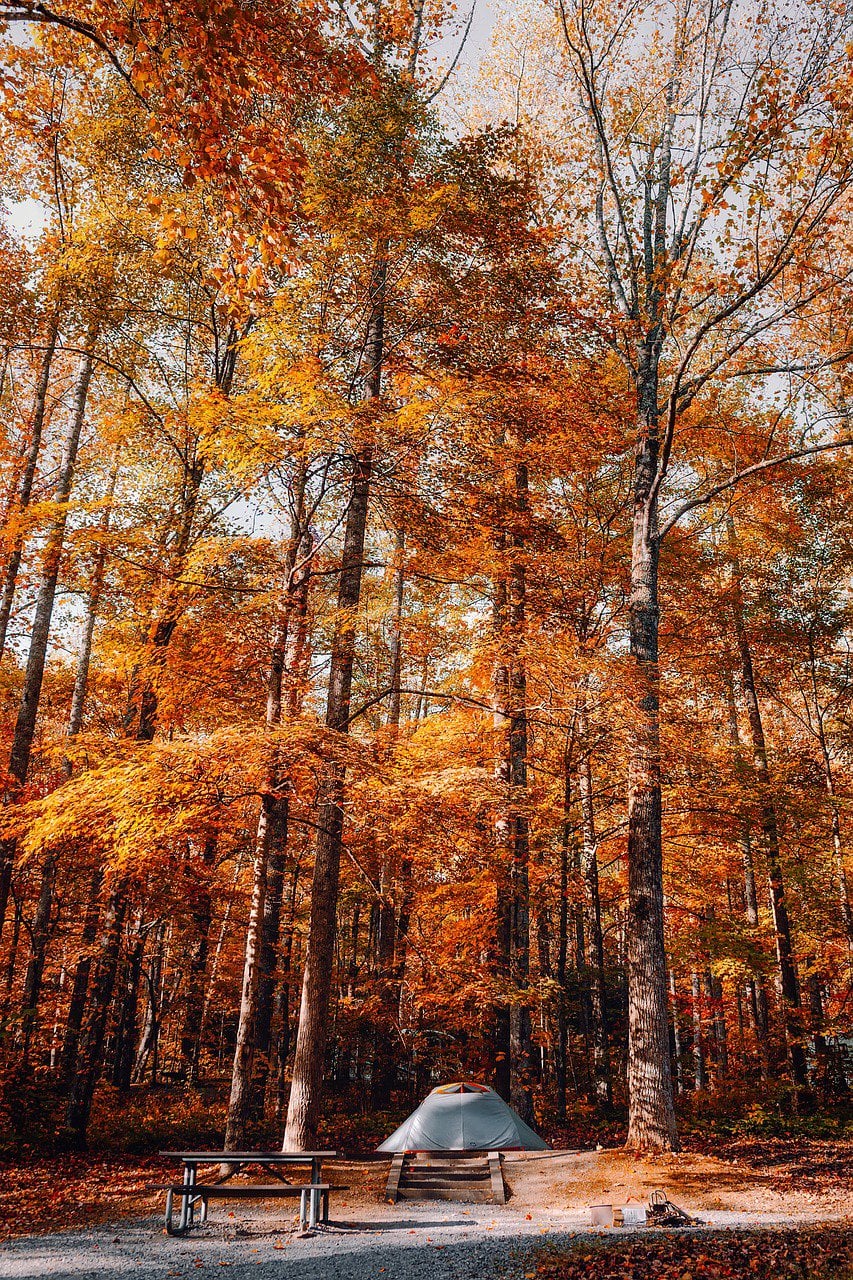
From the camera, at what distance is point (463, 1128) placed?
8.83 metres

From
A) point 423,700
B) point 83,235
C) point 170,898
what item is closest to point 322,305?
point 83,235

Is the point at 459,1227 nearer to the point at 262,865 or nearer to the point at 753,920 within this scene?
the point at 262,865

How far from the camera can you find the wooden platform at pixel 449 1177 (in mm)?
8208

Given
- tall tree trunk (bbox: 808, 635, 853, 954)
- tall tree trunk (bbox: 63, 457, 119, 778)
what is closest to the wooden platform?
tall tree trunk (bbox: 63, 457, 119, 778)

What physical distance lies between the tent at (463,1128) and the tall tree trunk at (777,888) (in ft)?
20.9

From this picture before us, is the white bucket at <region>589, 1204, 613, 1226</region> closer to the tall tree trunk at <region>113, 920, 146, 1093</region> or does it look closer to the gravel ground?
the gravel ground

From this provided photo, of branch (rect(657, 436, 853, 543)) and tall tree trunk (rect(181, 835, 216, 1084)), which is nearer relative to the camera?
branch (rect(657, 436, 853, 543))

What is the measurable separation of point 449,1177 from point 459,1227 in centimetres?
265

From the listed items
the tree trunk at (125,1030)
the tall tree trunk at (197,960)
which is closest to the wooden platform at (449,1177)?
the tall tree trunk at (197,960)

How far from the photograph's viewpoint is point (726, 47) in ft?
30.7

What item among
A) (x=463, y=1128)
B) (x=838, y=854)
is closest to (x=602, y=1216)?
(x=463, y=1128)

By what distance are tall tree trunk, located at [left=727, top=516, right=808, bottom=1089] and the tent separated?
6366 mm

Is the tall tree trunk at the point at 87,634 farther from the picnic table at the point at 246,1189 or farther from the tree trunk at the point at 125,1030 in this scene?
the picnic table at the point at 246,1189

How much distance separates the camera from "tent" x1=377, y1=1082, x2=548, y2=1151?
8.73m
